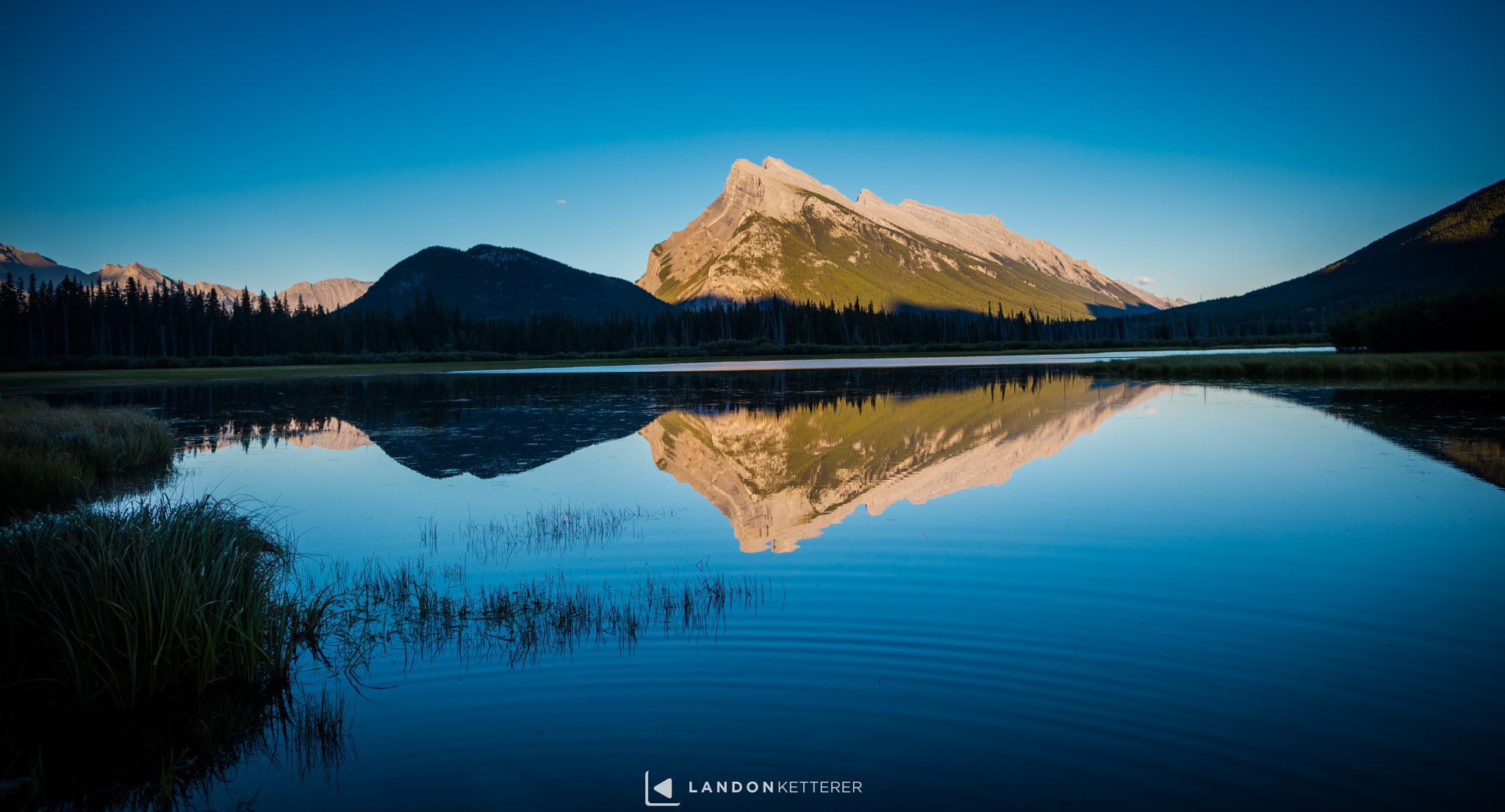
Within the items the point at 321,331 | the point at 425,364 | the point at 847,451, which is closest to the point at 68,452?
the point at 847,451

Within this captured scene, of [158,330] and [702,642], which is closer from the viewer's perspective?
[702,642]

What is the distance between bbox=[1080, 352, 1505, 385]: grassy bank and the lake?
28.8 m

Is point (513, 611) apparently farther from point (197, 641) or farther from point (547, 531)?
point (547, 531)

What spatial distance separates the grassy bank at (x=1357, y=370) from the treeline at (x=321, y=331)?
97.2 meters

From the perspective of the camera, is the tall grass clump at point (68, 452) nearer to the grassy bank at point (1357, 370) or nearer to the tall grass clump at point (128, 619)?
the tall grass clump at point (128, 619)

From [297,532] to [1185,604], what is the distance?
580 inches

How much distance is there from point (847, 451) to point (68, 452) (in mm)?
20481

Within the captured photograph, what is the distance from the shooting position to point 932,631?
929 centimetres

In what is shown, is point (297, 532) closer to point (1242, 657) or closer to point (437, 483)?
point (437, 483)

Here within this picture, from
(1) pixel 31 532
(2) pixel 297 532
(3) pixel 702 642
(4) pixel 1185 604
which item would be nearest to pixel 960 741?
(3) pixel 702 642

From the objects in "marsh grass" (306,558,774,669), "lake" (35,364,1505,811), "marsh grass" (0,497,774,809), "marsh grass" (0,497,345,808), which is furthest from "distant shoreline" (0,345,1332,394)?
"marsh grass" (0,497,345,808)

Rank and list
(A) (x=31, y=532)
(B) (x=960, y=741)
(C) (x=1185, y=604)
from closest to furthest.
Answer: (B) (x=960, y=741) < (A) (x=31, y=532) < (C) (x=1185, y=604)

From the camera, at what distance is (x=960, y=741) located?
6.71 m

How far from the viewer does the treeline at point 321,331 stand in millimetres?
125812
